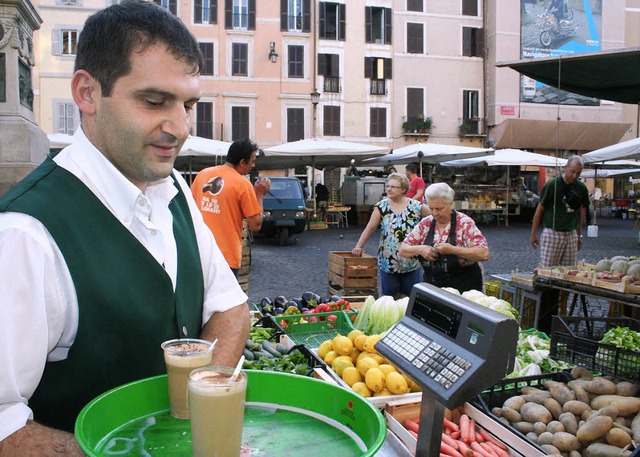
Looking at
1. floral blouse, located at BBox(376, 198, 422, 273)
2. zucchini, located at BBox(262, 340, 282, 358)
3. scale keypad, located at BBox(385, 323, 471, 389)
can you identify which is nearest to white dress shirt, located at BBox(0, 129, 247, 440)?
scale keypad, located at BBox(385, 323, 471, 389)

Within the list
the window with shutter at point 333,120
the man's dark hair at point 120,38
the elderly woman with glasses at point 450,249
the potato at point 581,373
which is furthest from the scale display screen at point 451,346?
the window with shutter at point 333,120

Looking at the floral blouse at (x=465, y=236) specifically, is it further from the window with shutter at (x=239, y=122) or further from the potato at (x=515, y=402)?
the window with shutter at (x=239, y=122)

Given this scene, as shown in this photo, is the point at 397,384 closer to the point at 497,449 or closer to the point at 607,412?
the point at 497,449

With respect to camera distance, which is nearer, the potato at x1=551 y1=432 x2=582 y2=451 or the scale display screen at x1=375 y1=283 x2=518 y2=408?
the scale display screen at x1=375 y1=283 x2=518 y2=408

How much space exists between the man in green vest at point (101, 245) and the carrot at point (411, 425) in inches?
58.9

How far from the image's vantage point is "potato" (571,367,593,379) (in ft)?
10.2

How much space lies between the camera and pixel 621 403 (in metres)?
2.74

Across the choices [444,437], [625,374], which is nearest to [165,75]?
[444,437]

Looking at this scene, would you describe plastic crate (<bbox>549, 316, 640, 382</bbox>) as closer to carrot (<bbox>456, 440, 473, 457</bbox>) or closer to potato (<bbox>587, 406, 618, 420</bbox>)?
potato (<bbox>587, 406, 618, 420</bbox>)

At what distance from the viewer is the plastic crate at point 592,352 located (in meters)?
2.89

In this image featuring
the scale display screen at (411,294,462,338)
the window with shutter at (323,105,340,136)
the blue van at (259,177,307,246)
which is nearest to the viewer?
the scale display screen at (411,294,462,338)

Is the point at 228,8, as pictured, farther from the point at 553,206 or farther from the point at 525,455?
the point at 525,455

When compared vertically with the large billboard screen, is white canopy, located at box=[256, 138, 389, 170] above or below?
below

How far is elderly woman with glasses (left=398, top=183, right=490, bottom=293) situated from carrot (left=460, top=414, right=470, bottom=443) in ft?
8.59
